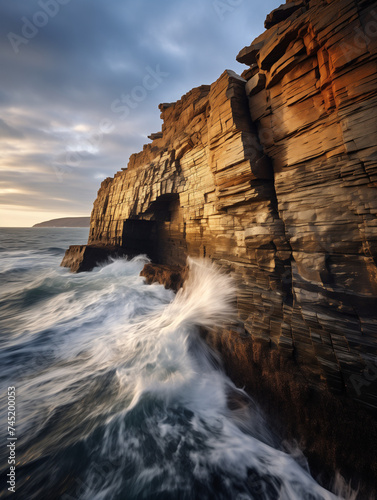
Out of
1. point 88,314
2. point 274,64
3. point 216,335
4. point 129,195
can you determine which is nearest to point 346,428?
point 216,335

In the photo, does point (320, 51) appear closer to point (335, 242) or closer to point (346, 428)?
point (335, 242)

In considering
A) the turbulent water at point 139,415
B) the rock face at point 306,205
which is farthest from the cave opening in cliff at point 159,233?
the rock face at point 306,205

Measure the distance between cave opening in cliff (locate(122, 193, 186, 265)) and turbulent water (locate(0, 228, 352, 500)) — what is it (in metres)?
4.37

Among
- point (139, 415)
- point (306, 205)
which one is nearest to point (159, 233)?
point (306, 205)

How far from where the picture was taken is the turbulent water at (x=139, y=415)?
9.18 feet

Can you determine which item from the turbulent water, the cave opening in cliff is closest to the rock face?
the turbulent water

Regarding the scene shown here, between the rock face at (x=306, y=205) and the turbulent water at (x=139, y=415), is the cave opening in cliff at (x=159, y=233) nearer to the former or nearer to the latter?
the turbulent water at (x=139, y=415)

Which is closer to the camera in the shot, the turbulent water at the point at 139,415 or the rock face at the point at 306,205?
the turbulent water at the point at 139,415

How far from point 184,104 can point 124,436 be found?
13373 mm

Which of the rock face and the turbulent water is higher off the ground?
the rock face

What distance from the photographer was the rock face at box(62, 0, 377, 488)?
10.3 feet

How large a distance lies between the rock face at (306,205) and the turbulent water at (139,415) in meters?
0.71

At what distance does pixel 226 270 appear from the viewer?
6.36 m

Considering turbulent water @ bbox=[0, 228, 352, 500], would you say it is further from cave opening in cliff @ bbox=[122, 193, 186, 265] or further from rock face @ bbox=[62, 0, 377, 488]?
cave opening in cliff @ bbox=[122, 193, 186, 265]
